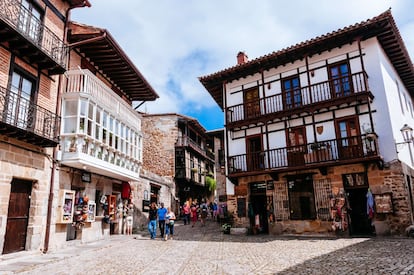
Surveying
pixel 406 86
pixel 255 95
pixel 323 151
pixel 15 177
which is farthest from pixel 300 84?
pixel 15 177

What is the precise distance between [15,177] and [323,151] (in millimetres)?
12351

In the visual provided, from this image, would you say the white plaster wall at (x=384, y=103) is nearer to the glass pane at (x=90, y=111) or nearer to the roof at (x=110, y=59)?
the roof at (x=110, y=59)

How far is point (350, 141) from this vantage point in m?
13.6

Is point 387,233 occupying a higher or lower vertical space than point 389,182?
lower

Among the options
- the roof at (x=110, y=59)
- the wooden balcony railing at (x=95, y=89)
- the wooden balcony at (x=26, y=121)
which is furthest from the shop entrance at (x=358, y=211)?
the wooden balcony at (x=26, y=121)

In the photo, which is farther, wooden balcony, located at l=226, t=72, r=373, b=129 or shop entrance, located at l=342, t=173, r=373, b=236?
shop entrance, located at l=342, t=173, r=373, b=236

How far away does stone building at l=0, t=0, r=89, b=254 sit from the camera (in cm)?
881

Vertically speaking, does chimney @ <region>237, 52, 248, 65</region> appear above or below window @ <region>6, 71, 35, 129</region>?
above

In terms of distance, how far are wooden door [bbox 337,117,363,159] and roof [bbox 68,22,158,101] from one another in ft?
33.6

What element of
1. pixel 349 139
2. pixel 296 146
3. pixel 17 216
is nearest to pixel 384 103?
pixel 349 139

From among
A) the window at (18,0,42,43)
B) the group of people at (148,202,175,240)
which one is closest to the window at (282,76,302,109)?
the group of people at (148,202,175,240)

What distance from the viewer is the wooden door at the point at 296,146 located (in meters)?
14.7

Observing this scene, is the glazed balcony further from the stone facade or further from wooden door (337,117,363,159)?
wooden door (337,117,363,159)

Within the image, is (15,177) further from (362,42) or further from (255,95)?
(362,42)
